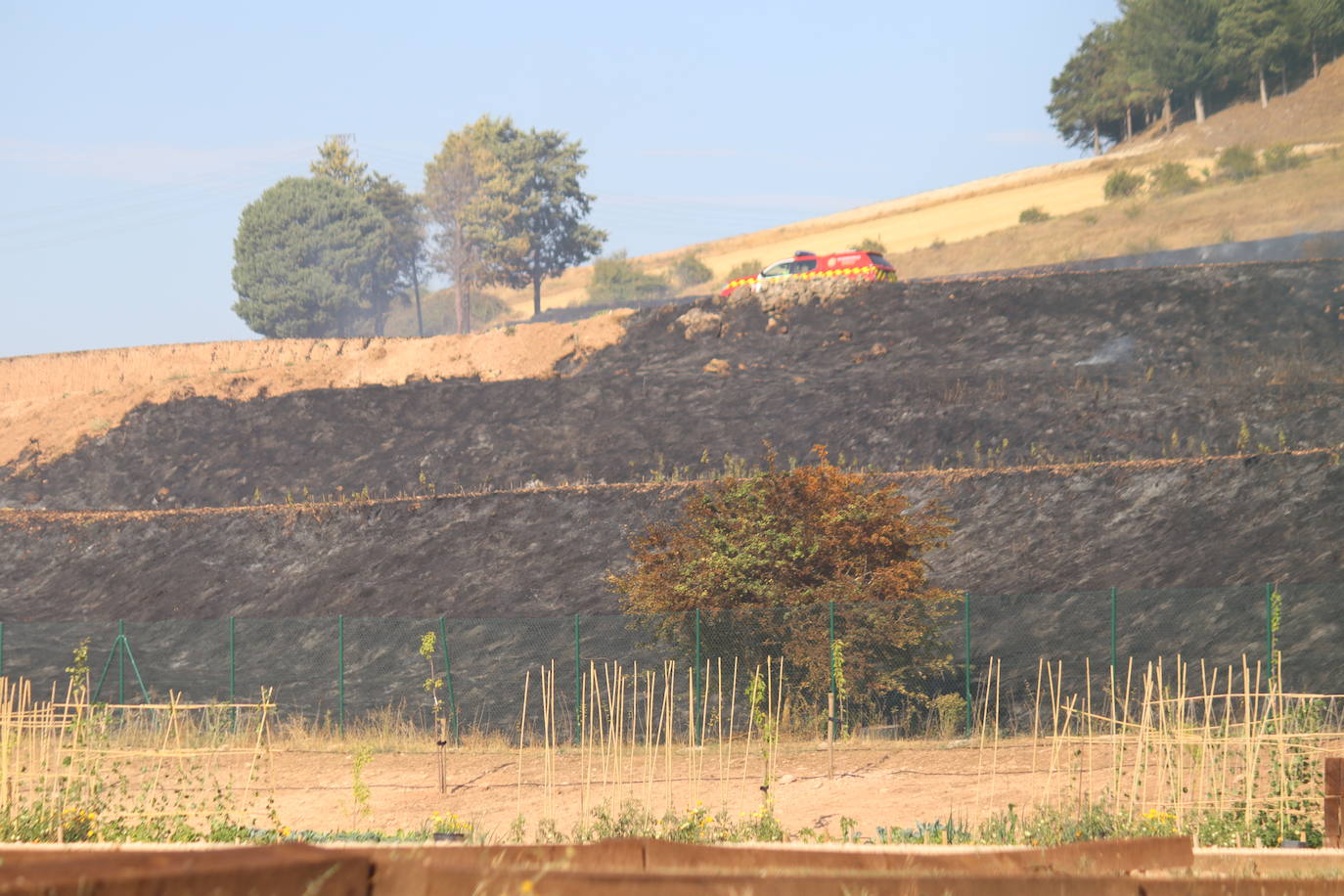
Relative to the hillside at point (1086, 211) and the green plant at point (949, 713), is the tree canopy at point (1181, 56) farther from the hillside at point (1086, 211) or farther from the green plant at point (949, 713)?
the green plant at point (949, 713)

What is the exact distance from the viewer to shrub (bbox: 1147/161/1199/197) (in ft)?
263

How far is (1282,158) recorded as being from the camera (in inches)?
3059

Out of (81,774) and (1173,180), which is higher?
(1173,180)

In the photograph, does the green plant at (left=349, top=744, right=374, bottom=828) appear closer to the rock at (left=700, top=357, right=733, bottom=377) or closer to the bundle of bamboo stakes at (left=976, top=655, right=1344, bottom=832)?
the bundle of bamboo stakes at (left=976, top=655, right=1344, bottom=832)

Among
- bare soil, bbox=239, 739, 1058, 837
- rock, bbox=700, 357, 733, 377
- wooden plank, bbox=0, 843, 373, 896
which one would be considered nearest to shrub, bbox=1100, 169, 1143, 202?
rock, bbox=700, 357, 733, 377

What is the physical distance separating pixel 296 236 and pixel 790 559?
82067 mm

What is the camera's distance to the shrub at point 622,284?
110688mm

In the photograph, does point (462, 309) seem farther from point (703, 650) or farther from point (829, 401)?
point (703, 650)

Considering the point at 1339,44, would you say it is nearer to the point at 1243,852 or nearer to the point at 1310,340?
the point at 1310,340

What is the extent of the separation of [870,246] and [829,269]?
38871 mm

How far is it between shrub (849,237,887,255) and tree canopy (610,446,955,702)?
61.4 metres

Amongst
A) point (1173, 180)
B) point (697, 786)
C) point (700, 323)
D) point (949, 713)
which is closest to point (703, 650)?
point (949, 713)

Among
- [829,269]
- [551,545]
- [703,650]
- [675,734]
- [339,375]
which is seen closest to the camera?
[703,650]

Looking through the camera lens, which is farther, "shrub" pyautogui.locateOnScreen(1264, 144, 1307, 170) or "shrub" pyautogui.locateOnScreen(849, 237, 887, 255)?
"shrub" pyautogui.locateOnScreen(849, 237, 887, 255)
